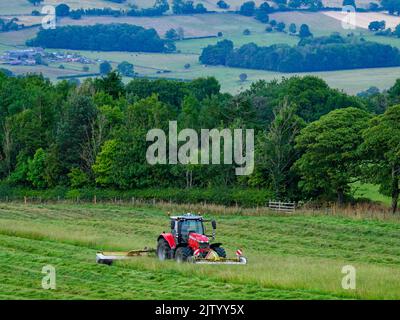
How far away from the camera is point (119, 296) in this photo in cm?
3219

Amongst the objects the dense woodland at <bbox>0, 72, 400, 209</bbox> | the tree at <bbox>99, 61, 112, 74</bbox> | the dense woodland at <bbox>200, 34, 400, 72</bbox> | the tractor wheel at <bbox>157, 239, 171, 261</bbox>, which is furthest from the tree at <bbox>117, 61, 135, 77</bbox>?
the tractor wheel at <bbox>157, 239, 171, 261</bbox>

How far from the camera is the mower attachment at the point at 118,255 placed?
131 ft

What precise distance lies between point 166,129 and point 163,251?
1502 inches

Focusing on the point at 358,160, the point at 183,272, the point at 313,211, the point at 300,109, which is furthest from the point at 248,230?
the point at 300,109

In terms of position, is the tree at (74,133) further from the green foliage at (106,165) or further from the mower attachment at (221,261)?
the mower attachment at (221,261)

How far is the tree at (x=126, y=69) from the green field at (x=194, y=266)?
112648 millimetres

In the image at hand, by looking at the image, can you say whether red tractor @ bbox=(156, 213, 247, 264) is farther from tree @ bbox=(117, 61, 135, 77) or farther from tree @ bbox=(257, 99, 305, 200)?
tree @ bbox=(117, 61, 135, 77)

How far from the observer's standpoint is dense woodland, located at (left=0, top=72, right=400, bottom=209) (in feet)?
223

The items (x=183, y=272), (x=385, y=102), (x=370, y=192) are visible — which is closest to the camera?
(x=183, y=272)

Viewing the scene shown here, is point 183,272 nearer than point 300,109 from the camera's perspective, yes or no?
Yes

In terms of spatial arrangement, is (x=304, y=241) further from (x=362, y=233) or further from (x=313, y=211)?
(x=313, y=211)

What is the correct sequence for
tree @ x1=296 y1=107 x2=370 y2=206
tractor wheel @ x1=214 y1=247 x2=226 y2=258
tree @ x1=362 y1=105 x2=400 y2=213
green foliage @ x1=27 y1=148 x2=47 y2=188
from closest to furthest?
tractor wheel @ x1=214 y1=247 x2=226 y2=258 → tree @ x1=362 y1=105 x2=400 y2=213 → tree @ x1=296 y1=107 x2=370 y2=206 → green foliage @ x1=27 y1=148 x2=47 y2=188
